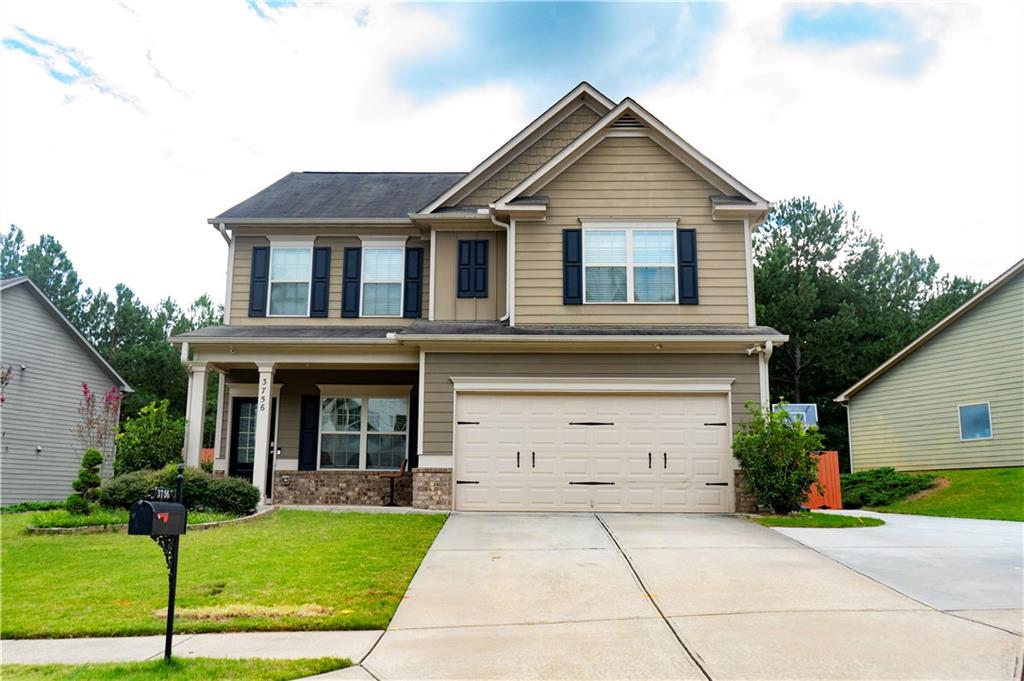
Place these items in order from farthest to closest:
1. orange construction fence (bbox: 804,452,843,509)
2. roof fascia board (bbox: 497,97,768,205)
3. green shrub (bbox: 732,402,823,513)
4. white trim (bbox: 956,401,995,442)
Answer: white trim (bbox: 956,401,995,442) < orange construction fence (bbox: 804,452,843,509) < roof fascia board (bbox: 497,97,768,205) < green shrub (bbox: 732,402,823,513)

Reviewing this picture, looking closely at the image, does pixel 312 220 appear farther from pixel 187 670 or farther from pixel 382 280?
pixel 187 670

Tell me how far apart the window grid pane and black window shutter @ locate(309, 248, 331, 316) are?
54.1ft

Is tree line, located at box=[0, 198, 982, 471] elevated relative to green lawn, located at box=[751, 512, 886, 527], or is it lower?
elevated

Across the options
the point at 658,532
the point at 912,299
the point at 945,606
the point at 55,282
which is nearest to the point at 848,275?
the point at 912,299

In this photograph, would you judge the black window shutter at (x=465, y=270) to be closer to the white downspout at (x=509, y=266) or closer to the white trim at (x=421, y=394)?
the white downspout at (x=509, y=266)

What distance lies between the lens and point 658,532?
10.5 metres

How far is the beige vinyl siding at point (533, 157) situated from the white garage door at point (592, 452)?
15.0 feet

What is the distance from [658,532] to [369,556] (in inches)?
164

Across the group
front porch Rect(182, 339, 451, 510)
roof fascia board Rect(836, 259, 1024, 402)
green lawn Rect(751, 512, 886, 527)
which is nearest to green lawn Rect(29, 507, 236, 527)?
front porch Rect(182, 339, 451, 510)

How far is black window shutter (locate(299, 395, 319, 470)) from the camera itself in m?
15.7

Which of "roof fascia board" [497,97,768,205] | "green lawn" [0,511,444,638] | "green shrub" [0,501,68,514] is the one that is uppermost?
"roof fascia board" [497,97,768,205]

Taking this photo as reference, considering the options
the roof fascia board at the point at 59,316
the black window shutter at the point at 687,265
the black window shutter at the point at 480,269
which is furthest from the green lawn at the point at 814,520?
the roof fascia board at the point at 59,316

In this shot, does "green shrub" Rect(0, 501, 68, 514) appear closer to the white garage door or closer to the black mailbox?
the white garage door

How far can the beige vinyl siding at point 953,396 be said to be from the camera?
17969mm
